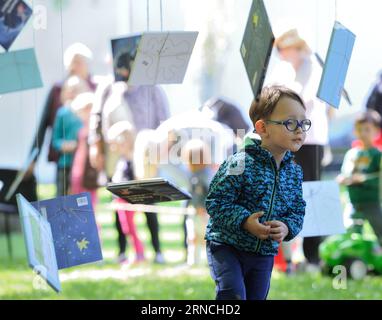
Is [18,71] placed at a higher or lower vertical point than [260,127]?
higher

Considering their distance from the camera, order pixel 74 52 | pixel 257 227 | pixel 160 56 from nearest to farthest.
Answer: pixel 257 227, pixel 160 56, pixel 74 52

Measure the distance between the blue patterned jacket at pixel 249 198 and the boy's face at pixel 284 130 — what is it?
1.6 inches

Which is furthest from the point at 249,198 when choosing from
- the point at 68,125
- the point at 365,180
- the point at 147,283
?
the point at 68,125

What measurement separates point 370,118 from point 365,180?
1.05ft

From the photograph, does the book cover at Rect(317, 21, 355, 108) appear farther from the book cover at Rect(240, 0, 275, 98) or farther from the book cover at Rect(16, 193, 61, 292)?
the book cover at Rect(16, 193, 61, 292)

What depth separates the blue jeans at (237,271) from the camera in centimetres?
294

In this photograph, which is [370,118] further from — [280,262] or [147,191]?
[147,191]

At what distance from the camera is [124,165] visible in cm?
543

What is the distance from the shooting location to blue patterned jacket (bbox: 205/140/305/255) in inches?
115

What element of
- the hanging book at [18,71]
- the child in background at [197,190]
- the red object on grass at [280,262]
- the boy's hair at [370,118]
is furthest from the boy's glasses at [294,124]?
the boy's hair at [370,118]

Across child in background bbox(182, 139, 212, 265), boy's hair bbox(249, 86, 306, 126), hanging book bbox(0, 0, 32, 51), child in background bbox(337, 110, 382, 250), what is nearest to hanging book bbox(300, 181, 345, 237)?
boy's hair bbox(249, 86, 306, 126)

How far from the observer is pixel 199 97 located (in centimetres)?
527
